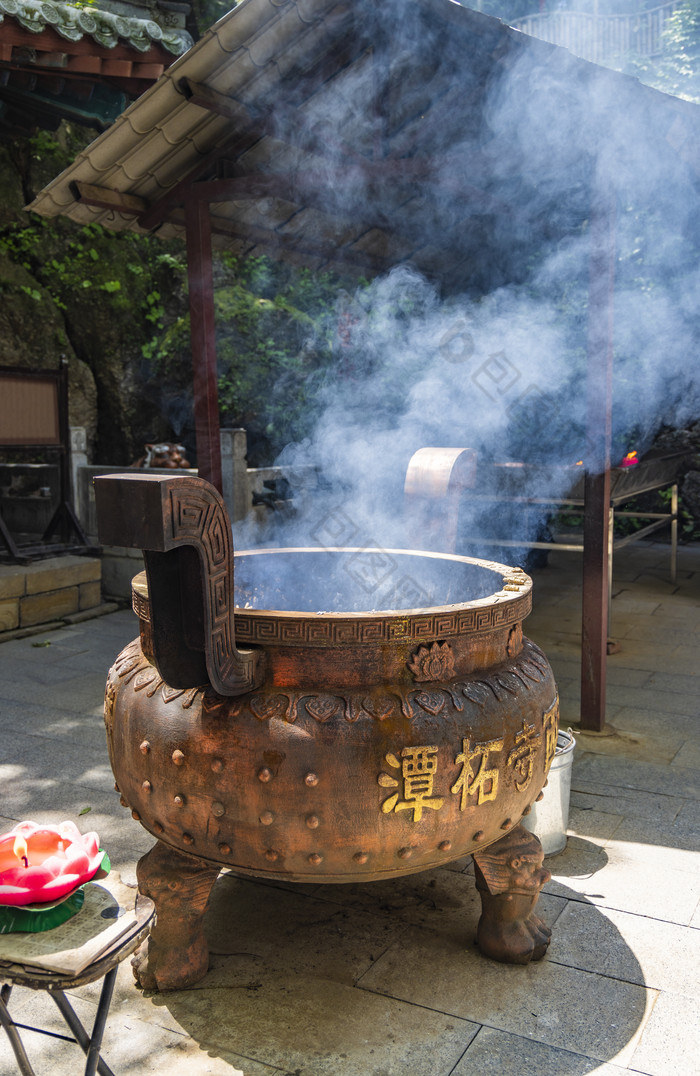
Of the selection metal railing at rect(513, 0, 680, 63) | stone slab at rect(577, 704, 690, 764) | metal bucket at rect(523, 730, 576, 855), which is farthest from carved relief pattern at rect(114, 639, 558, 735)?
metal railing at rect(513, 0, 680, 63)

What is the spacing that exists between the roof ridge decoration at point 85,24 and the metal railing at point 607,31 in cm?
1652

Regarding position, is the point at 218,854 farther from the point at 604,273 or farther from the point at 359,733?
the point at 604,273

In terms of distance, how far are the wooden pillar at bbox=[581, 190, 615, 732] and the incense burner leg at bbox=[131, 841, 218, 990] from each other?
272 centimetres

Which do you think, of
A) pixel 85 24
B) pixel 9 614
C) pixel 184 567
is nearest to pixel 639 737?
pixel 184 567

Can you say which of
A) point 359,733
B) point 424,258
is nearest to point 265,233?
point 424,258

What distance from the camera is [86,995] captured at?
241 cm

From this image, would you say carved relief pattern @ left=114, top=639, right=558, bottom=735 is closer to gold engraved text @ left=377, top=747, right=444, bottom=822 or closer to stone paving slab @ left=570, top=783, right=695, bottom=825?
gold engraved text @ left=377, top=747, right=444, bottom=822

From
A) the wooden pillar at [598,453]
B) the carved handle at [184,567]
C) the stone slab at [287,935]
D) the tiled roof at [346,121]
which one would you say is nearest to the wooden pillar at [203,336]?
the tiled roof at [346,121]

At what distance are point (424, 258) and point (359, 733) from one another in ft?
16.9

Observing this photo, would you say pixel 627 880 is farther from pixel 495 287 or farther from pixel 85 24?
pixel 85 24

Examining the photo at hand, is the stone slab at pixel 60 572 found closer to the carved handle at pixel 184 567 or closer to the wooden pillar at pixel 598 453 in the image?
the wooden pillar at pixel 598 453

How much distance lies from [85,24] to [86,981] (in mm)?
6852

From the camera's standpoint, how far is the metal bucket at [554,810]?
318 centimetres

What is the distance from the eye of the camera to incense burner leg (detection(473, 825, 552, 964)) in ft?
8.34
